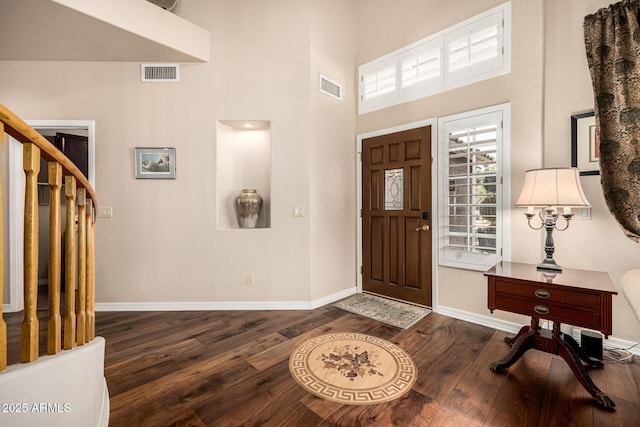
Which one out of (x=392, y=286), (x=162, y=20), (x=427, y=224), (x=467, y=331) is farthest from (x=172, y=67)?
(x=467, y=331)

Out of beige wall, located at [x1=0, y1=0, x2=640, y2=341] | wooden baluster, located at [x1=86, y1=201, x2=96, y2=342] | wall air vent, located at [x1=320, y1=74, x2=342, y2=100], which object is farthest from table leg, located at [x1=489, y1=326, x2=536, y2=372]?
wall air vent, located at [x1=320, y1=74, x2=342, y2=100]

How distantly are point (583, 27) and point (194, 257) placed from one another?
4.16 metres

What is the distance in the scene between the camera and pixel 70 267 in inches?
53.4

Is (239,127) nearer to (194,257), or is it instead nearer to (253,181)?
(253,181)

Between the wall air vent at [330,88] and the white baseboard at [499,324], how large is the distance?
2.77 m

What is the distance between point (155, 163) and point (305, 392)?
9.22 ft

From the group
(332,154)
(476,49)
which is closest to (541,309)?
(476,49)

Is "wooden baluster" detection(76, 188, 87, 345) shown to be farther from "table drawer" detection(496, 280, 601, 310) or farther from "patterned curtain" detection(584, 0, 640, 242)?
"patterned curtain" detection(584, 0, 640, 242)

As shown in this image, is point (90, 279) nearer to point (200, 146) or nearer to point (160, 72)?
point (200, 146)

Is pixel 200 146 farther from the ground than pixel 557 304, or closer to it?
farther from the ground

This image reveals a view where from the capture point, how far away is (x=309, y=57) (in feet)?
11.1

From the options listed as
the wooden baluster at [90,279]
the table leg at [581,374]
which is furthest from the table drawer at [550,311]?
the wooden baluster at [90,279]

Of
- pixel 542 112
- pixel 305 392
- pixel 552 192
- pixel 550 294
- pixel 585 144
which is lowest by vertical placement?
pixel 305 392

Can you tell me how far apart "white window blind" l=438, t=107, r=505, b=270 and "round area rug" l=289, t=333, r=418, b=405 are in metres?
1.28
